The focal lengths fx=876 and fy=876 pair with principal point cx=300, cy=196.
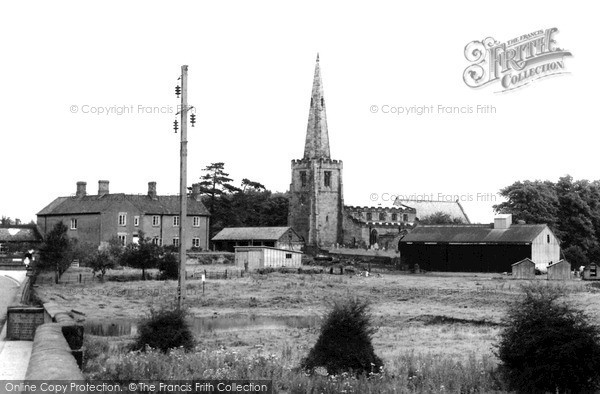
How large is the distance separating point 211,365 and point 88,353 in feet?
11.3

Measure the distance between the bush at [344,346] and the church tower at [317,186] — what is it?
84856 millimetres

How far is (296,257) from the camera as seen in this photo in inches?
2761

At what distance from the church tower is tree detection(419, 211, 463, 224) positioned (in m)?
10.6

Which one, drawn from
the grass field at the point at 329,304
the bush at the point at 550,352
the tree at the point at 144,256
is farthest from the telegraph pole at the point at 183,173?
the tree at the point at 144,256

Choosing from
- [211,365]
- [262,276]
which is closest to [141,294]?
[262,276]

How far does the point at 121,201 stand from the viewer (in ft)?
263

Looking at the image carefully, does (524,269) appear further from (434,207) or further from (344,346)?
(434,207)

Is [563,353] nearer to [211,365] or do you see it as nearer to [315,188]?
[211,365]

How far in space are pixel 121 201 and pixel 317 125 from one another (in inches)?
1262

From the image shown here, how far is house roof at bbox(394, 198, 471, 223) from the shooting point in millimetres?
108125

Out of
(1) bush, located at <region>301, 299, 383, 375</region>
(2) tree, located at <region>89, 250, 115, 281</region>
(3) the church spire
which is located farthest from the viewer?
(3) the church spire

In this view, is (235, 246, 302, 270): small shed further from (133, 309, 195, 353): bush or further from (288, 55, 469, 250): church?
(133, 309, 195, 353): bush

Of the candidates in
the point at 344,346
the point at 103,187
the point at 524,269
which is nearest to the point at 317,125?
the point at 103,187

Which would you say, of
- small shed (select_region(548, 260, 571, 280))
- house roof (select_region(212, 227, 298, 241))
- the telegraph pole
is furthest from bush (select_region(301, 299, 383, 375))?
house roof (select_region(212, 227, 298, 241))
